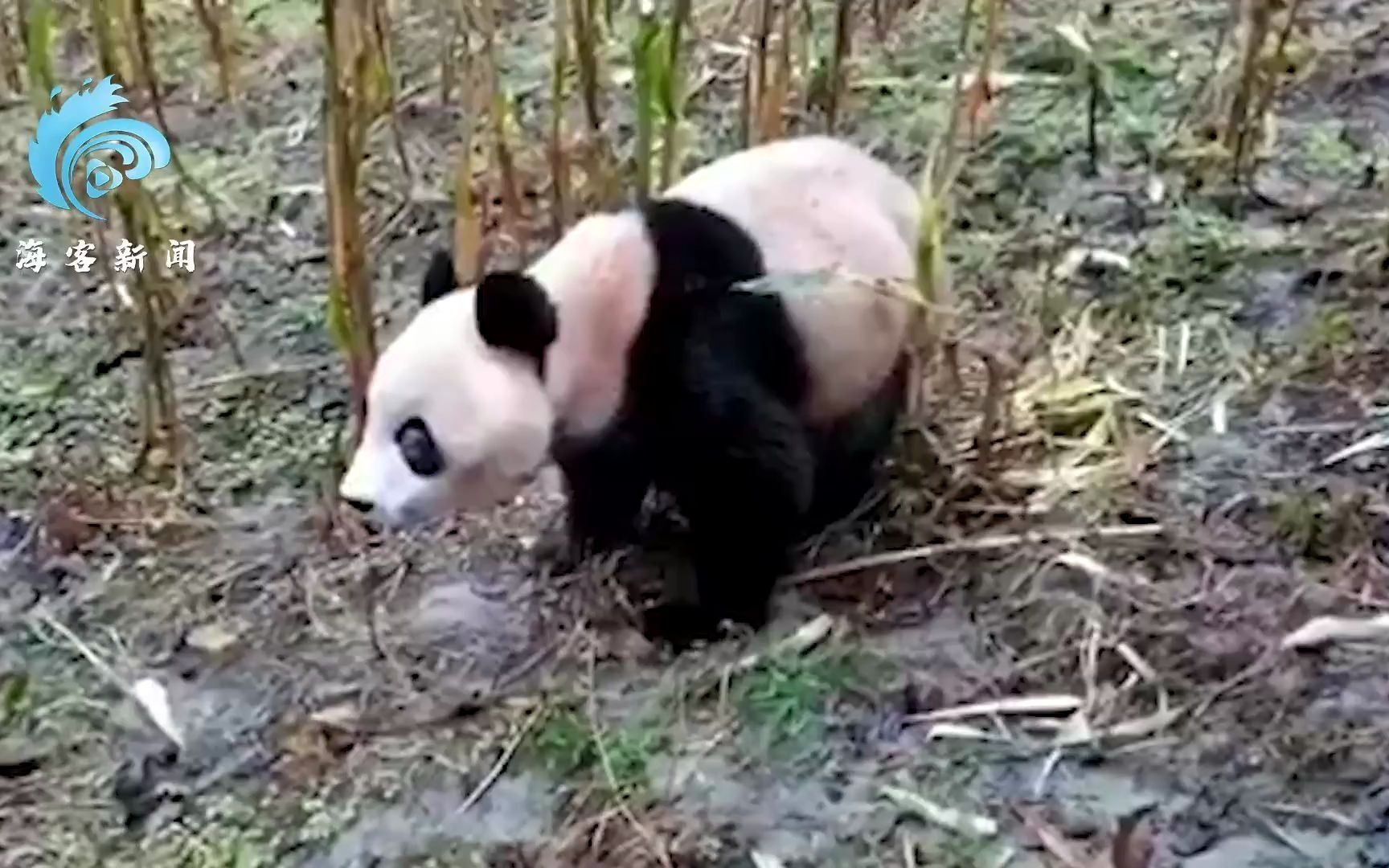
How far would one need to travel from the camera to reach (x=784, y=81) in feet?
6.73

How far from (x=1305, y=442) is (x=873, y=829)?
2.03 ft

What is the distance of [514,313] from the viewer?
1.59 meters

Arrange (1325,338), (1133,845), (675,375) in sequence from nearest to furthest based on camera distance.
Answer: (1133,845), (675,375), (1325,338)

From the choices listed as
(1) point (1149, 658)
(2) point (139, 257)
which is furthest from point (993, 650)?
(2) point (139, 257)

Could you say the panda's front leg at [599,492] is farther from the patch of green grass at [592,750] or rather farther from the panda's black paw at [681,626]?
the patch of green grass at [592,750]

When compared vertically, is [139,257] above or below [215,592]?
above

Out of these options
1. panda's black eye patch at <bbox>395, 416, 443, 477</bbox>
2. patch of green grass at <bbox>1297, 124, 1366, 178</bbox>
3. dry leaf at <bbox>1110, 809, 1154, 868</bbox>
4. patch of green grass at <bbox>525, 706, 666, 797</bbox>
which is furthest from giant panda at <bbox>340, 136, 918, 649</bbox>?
patch of green grass at <bbox>1297, 124, 1366, 178</bbox>

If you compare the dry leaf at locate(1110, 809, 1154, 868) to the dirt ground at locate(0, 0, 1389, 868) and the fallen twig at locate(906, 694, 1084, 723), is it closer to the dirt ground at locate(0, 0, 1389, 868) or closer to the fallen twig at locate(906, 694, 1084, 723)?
the dirt ground at locate(0, 0, 1389, 868)

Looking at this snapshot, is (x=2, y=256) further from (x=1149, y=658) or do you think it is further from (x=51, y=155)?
(x=1149, y=658)

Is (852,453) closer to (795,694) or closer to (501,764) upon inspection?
→ (795,694)

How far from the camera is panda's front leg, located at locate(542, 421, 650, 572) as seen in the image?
5.53 feet

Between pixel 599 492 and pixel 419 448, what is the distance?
18 cm

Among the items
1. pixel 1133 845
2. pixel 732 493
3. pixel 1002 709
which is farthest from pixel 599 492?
pixel 1133 845

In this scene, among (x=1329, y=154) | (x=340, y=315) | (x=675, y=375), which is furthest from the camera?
(x=1329, y=154)
